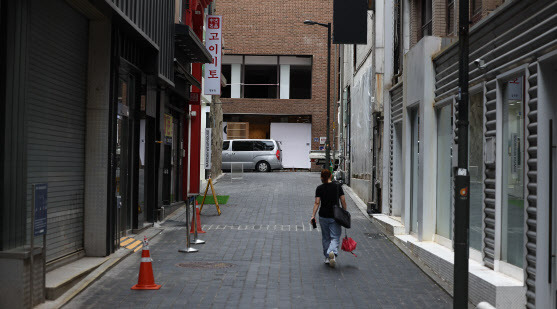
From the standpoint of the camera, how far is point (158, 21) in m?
14.1

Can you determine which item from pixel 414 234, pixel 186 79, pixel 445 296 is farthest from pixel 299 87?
pixel 445 296

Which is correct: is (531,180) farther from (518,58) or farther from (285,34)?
(285,34)

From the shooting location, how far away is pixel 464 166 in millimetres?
7109

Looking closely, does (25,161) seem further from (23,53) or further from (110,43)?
(110,43)

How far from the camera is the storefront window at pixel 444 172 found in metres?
11.7

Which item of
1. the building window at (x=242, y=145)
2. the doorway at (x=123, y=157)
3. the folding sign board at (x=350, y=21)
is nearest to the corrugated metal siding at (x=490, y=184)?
the doorway at (x=123, y=157)

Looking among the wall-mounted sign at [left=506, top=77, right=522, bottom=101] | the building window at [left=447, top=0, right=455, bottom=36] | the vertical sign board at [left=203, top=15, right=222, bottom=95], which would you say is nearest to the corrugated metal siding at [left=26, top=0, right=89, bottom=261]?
the wall-mounted sign at [left=506, top=77, right=522, bottom=101]

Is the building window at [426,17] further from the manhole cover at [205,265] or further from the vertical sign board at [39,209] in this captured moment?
the vertical sign board at [39,209]

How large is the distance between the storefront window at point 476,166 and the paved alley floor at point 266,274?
1.05 m

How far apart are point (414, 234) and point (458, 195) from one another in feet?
23.2

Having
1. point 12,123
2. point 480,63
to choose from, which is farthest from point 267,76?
point 12,123

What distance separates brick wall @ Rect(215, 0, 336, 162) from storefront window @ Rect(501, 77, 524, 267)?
3667 centimetres

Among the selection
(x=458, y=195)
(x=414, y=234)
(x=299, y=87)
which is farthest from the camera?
(x=299, y=87)

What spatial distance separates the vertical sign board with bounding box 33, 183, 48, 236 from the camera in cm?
761
